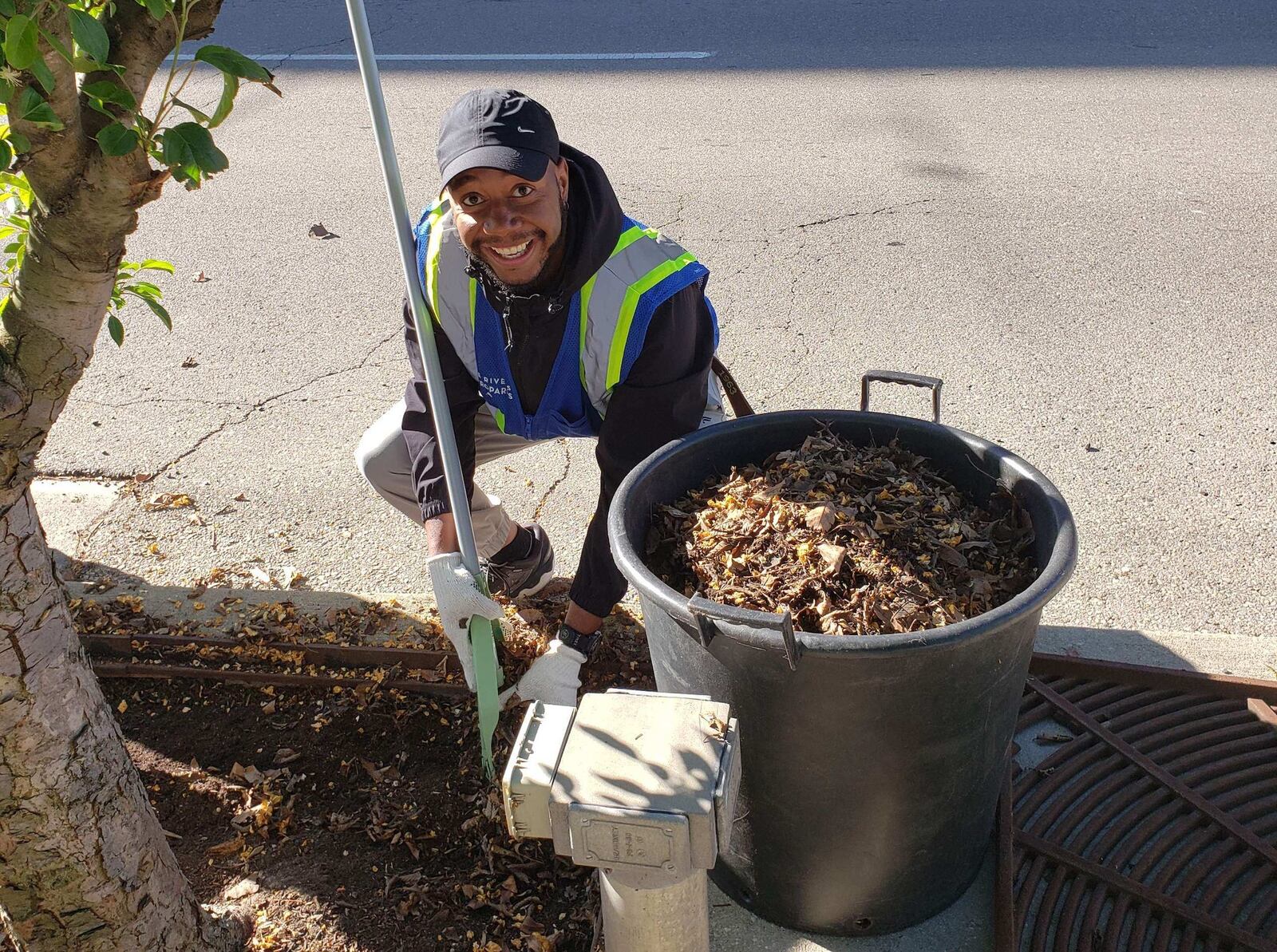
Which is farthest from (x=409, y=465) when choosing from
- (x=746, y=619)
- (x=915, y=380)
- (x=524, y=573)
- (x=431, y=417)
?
(x=746, y=619)

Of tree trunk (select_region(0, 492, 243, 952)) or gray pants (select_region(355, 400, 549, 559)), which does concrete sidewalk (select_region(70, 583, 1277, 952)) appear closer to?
gray pants (select_region(355, 400, 549, 559))

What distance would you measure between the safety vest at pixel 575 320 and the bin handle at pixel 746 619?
854mm

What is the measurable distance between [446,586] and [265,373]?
2.50 m

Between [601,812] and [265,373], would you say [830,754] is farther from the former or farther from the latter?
[265,373]

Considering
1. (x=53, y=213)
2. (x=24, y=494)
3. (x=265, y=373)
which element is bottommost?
(x=265, y=373)

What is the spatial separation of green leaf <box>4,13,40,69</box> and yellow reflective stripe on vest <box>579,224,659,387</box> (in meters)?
1.31

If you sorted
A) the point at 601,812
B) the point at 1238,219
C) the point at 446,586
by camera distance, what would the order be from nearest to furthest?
the point at 601,812 < the point at 446,586 < the point at 1238,219

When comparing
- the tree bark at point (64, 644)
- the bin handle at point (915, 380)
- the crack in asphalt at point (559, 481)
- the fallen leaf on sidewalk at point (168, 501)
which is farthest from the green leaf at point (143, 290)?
the fallen leaf on sidewalk at point (168, 501)

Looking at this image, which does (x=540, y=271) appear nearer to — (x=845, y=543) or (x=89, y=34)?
(x=845, y=543)

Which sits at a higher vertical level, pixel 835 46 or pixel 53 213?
pixel 53 213

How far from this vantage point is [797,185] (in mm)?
6062

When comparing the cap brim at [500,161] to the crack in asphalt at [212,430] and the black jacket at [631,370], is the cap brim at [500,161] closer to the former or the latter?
the black jacket at [631,370]

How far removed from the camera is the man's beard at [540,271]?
7.86ft

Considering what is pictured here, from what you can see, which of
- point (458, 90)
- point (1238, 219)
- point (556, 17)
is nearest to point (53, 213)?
point (1238, 219)
